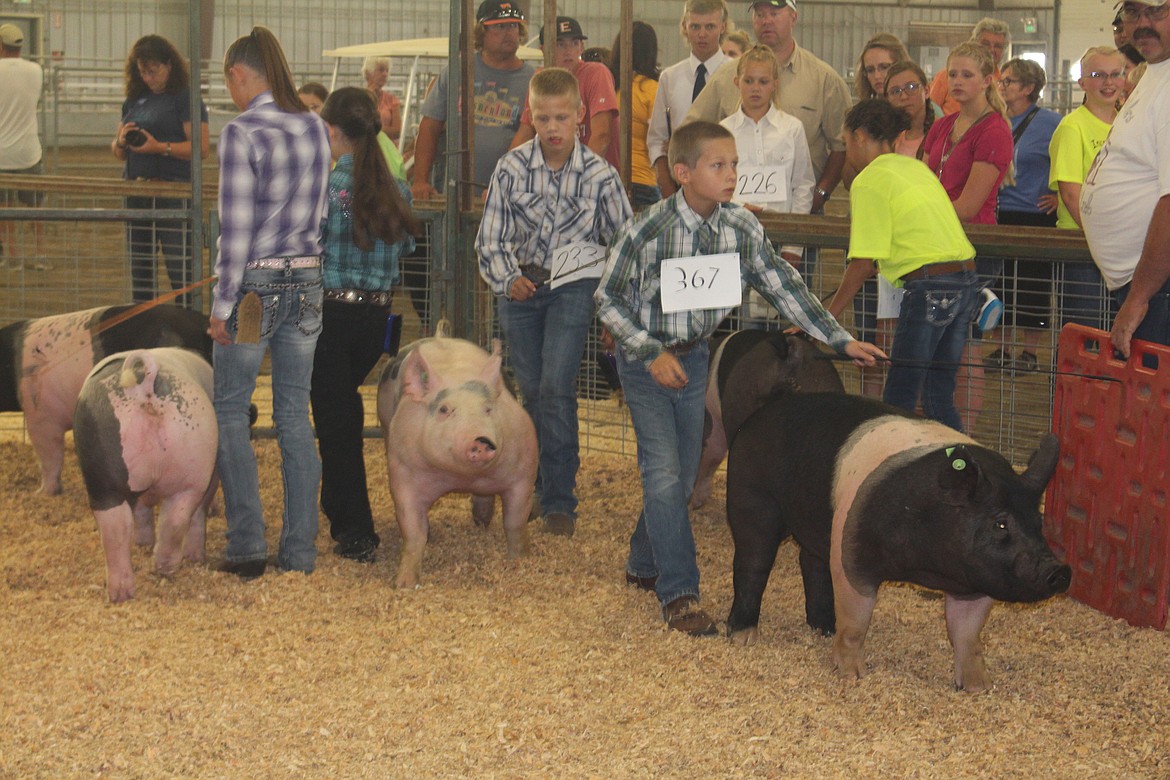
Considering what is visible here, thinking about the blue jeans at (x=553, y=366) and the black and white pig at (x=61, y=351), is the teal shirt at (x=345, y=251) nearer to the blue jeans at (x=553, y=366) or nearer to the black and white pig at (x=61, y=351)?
the blue jeans at (x=553, y=366)

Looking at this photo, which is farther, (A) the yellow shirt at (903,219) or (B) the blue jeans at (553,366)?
(B) the blue jeans at (553,366)

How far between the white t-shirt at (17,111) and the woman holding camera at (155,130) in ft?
8.36

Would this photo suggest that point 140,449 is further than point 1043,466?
Yes

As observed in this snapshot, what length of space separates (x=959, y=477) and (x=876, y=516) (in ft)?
0.92

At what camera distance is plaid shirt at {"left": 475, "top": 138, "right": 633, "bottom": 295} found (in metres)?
5.22

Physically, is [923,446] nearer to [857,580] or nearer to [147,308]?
[857,580]

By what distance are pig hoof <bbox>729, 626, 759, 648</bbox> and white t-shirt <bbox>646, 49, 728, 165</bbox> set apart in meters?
3.29

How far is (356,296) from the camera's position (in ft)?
16.6

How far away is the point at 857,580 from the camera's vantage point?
3.67m

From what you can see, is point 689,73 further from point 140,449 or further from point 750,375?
point 140,449

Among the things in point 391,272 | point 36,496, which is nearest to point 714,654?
point 391,272

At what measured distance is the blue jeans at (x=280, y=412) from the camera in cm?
462

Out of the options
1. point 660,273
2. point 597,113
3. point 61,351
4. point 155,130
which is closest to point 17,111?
point 155,130

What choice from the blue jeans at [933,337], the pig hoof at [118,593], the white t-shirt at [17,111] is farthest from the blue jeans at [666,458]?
the white t-shirt at [17,111]
